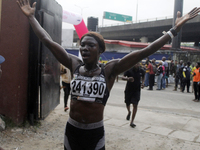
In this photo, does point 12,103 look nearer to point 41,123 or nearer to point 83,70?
point 41,123

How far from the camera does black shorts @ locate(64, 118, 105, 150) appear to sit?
226cm

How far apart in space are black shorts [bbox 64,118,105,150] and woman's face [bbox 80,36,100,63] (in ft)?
2.17

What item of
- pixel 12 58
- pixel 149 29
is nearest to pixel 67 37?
pixel 149 29

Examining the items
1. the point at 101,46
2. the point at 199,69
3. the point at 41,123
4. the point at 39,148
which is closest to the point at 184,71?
the point at 199,69

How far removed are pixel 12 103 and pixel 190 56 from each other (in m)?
17.2

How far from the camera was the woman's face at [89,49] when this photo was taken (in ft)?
7.68

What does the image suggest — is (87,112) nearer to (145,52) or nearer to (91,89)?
(91,89)

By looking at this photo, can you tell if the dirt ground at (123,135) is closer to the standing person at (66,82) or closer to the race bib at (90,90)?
the standing person at (66,82)

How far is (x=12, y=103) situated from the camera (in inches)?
191

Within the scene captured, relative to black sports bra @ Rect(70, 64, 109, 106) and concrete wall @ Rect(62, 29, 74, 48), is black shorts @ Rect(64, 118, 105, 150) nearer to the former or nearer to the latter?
black sports bra @ Rect(70, 64, 109, 106)

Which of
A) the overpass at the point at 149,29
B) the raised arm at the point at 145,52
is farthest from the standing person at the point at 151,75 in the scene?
the overpass at the point at 149,29

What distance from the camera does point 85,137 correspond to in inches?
88.9

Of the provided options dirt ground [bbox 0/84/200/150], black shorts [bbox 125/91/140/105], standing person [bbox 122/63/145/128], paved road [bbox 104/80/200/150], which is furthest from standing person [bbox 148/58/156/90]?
black shorts [bbox 125/91/140/105]

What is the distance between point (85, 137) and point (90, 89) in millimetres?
479
